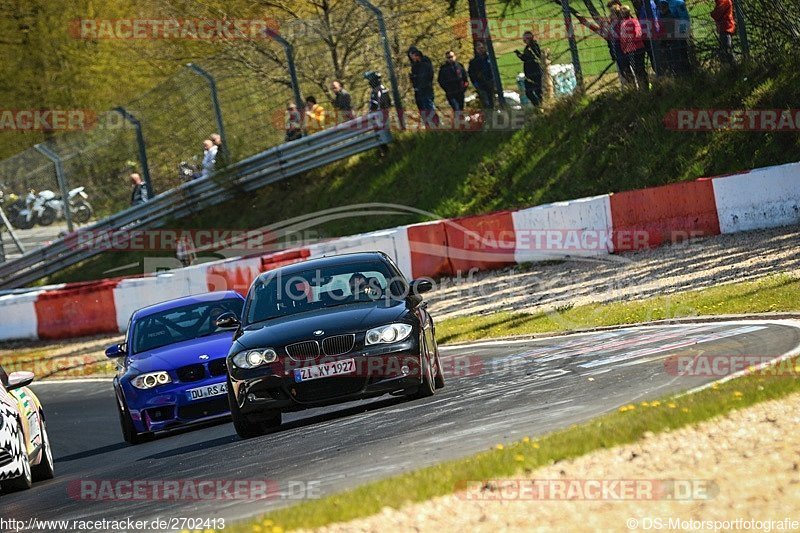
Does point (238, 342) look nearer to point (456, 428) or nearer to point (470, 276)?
point (456, 428)

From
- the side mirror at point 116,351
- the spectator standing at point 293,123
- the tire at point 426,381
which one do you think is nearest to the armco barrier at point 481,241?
the spectator standing at point 293,123

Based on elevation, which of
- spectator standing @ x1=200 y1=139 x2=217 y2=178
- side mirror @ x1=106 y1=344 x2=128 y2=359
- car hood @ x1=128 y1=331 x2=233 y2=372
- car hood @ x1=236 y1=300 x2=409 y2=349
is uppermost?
spectator standing @ x1=200 y1=139 x2=217 y2=178

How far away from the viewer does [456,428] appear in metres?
10.2

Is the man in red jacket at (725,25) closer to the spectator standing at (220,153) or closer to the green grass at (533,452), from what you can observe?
the spectator standing at (220,153)

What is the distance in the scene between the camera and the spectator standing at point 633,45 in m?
23.9

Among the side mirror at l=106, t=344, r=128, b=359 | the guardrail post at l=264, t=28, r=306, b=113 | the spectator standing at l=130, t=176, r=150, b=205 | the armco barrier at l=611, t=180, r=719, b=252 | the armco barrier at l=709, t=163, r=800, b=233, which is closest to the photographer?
the side mirror at l=106, t=344, r=128, b=359

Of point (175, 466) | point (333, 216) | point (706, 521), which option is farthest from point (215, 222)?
point (706, 521)

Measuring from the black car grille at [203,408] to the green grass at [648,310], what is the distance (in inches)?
184

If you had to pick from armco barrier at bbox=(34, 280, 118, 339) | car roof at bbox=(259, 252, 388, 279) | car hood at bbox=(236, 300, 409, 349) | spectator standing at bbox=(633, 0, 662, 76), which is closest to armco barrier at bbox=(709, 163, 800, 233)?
spectator standing at bbox=(633, 0, 662, 76)

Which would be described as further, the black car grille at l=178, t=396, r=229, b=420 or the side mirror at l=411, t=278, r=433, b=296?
the black car grille at l=178, t=396, r=229, b=420

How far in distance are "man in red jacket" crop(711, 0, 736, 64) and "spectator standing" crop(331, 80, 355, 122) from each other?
7951 mm

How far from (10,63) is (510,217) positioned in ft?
95.5

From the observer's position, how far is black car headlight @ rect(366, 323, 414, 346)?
11.7m

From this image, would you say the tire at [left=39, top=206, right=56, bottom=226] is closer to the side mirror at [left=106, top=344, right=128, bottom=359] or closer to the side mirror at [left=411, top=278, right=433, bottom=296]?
the side mirror at [left=106, top=344, right=128, bottom=359]
